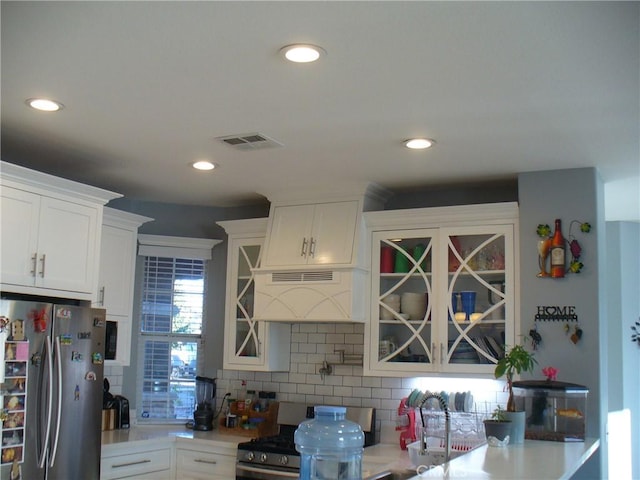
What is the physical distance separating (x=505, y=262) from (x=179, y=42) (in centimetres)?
274

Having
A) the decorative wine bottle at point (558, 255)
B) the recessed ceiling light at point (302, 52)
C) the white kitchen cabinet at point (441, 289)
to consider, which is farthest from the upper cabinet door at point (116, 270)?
the decorative wine bottle at point (558, 255)

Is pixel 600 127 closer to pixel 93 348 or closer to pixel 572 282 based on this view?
pixel 572 282

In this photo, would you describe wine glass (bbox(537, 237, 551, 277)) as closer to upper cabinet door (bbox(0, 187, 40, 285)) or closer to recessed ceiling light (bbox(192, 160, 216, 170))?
recessed ceiling light (bbox(192, 160, 216, 170))

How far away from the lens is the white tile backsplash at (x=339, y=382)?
497cm

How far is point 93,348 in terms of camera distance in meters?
4.35

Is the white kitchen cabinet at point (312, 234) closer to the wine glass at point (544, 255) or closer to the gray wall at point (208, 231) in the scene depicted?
the gray wall at point (208, 231)


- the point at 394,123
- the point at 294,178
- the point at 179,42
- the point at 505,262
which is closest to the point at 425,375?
the point at 505,262

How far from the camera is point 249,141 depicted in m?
4.14

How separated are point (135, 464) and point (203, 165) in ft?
6.81

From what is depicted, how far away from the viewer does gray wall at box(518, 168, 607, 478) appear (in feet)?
14.5

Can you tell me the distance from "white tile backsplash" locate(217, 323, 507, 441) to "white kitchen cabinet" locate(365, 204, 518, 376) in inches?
11.0

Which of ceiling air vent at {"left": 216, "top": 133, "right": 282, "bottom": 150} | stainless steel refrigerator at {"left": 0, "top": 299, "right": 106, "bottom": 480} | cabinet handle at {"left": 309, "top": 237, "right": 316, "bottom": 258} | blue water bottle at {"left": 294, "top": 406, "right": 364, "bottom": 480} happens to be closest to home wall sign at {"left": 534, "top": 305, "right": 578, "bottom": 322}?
cabinet handle at {"left": 309, "top": 237, "right": 316, "bottom": 258}

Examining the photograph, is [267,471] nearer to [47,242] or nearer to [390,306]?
[390,306]

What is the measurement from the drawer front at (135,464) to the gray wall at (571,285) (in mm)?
2644
